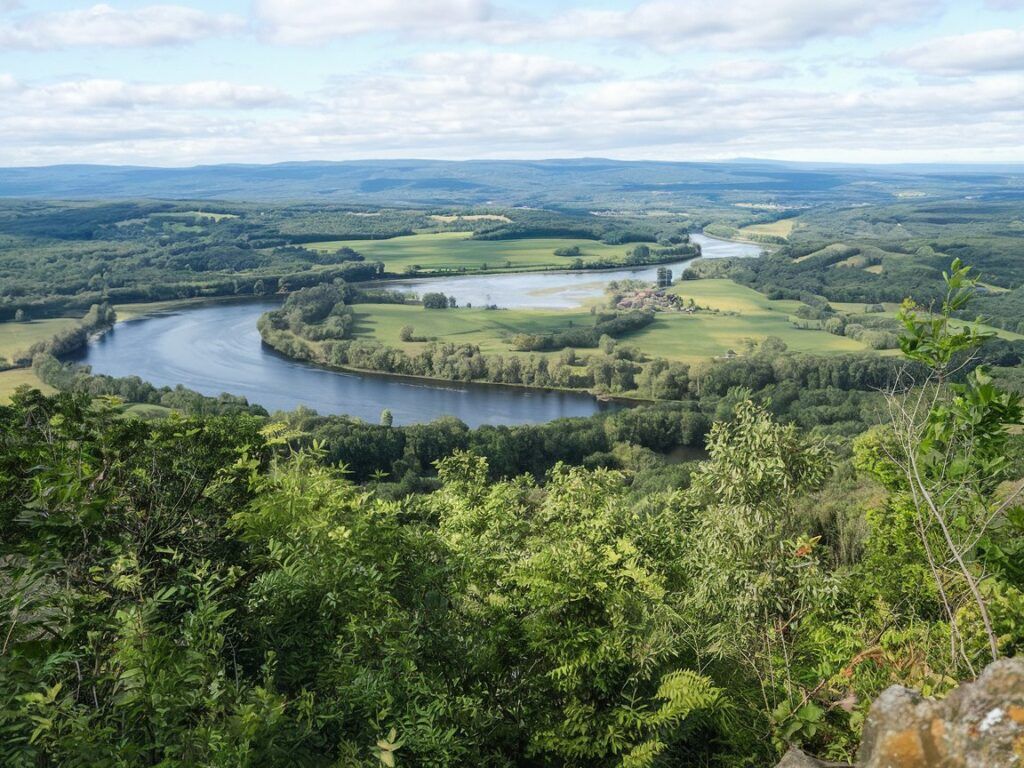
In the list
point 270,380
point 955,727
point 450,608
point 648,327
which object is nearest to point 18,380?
point 270,380

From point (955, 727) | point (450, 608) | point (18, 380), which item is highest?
point (955, 727)

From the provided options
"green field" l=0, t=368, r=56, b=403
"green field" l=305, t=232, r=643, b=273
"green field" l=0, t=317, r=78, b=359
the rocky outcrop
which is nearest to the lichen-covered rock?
the rocky outcrop

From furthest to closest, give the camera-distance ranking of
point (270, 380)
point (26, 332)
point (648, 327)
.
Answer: point (648, 327) → point (26, 332) → point (270, 380)

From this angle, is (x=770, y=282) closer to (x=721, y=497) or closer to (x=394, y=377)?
(x=394, y=377)

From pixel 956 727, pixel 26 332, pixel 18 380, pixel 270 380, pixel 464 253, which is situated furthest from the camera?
pixel 464 253

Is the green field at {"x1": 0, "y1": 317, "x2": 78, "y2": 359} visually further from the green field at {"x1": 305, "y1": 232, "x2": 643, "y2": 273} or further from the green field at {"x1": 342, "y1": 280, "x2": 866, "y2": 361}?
the green field at {"x1": 305, "y1": 232, "x2": 643, "y2": 273}

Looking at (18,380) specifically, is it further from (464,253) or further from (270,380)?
(464,253)

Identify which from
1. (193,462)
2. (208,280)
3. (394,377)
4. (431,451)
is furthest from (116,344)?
(193,462)
